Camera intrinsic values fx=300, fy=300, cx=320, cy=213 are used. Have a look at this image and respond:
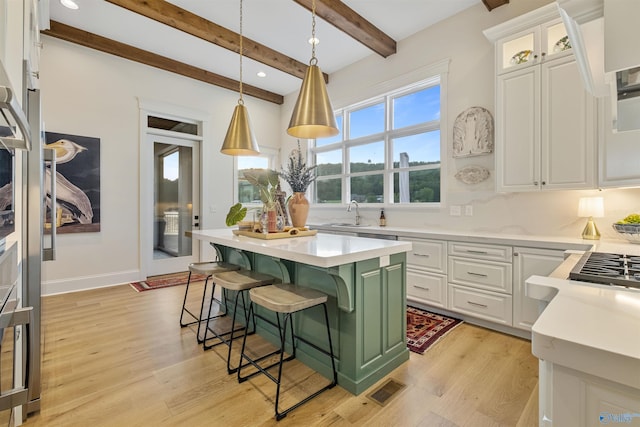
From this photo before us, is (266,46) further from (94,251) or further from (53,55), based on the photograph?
(94,251)

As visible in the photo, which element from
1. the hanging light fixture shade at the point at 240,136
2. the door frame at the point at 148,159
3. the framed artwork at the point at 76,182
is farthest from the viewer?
the door frame at the point at 148,159

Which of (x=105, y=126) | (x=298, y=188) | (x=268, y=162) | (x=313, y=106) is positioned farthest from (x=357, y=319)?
(x=268, y=162)

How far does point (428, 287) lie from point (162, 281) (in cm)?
370

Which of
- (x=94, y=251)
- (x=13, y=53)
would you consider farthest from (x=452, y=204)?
(x=94, y=251)

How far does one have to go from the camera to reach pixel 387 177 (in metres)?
4.43

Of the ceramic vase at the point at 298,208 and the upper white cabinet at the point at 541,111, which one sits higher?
the upper white cabinet at the point at 541,111

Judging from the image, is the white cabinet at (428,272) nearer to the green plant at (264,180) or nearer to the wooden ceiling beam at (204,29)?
the green plant at (264,180)

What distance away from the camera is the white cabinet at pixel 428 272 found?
3.07 meters

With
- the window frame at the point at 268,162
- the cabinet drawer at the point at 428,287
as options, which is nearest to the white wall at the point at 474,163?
the cabinet drawer at the point at 428,287

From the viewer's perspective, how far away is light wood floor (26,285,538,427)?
1655mm

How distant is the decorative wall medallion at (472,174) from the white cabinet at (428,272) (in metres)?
0.89

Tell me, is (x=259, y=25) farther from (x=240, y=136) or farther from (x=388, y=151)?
(x=388, y=151)

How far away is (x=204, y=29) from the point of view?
3.69m

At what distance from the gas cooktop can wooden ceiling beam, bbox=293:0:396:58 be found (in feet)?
10.9
